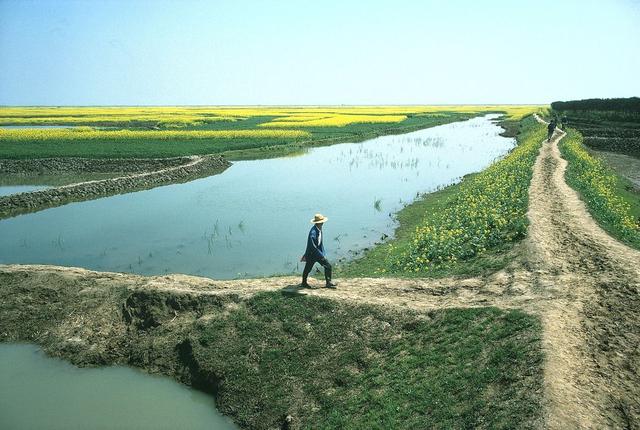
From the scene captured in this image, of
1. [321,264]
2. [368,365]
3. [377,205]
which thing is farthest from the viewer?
[377,205]

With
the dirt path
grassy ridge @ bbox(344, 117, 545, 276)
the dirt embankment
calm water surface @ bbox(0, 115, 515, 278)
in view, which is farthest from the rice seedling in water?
the dirt embankment

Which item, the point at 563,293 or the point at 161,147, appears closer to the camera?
the point at 563,293

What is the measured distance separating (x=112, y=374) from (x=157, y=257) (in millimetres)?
7085

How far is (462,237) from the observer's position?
14.6 metres

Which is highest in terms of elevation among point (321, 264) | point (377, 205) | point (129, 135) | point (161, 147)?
point (129, 135)

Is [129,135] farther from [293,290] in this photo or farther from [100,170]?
[293,290]

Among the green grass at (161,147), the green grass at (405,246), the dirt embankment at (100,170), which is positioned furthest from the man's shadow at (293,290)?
the green grass at (161,147)

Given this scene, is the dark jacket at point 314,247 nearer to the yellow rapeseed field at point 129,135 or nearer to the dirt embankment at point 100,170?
the dirt embankment at point 100,170

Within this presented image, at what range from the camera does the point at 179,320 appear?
37.5 feet

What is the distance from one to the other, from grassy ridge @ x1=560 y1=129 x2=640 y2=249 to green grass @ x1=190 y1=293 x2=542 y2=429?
7218 mm

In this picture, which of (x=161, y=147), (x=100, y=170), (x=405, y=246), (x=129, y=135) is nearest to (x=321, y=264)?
(x=405, y=246)

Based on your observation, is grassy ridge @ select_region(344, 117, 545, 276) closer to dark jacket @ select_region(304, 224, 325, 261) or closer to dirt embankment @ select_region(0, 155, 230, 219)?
dark jacket @ select_region(304, 224, 325, 261)

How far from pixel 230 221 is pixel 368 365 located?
46.6 ft

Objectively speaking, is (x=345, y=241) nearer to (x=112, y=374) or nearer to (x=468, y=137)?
(x=112, y=374)
